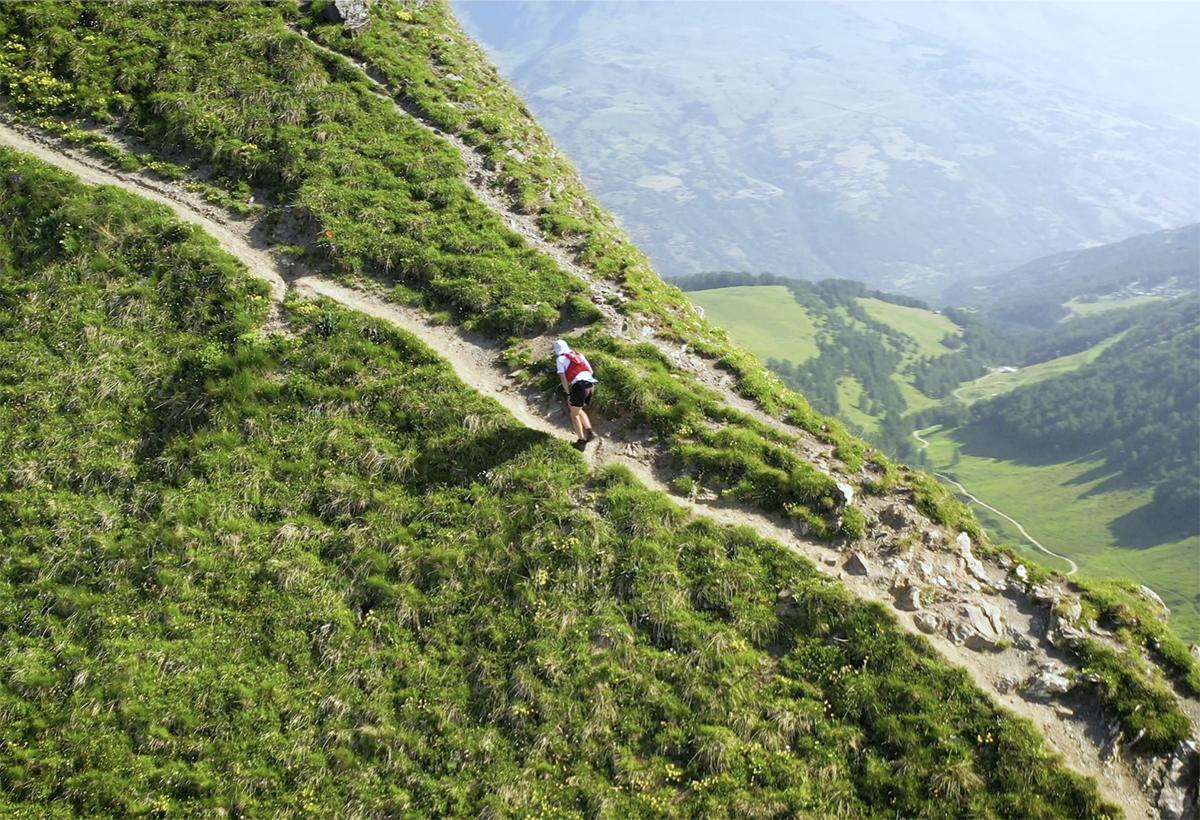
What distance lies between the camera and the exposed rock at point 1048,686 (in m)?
15.8

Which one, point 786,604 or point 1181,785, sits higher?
point 1181,785

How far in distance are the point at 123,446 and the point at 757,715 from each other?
18.8 meters

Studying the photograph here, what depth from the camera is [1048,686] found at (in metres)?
15.8

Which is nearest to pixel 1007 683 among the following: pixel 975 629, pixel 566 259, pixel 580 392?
pixel 975 629

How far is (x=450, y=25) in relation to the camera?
4262 centimetres

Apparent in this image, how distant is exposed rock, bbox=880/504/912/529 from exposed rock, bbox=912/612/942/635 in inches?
119

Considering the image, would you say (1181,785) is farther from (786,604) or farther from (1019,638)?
(786,604)

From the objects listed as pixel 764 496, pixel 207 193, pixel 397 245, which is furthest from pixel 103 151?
pixel 764 496

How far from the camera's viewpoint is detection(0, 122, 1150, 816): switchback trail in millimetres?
15016

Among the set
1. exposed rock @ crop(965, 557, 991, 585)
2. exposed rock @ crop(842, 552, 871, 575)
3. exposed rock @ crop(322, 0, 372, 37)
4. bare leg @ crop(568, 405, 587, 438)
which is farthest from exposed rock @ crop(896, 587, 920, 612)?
exposed rock @ crop(322, 0, 372, 37)

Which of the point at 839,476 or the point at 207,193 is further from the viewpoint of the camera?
the point at 207,193

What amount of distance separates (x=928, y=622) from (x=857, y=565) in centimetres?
218

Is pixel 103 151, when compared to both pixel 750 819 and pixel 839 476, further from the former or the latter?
pixel 750 819

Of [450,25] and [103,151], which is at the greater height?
[450,25]
